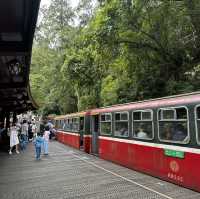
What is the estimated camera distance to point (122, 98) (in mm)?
24656

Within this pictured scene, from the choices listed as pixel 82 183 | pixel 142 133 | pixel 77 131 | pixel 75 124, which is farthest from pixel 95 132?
pixel 82 183

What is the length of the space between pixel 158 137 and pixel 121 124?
366cm

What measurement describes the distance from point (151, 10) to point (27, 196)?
12257 millimetres

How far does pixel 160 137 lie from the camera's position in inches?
444

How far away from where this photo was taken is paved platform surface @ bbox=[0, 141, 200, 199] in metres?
9.52

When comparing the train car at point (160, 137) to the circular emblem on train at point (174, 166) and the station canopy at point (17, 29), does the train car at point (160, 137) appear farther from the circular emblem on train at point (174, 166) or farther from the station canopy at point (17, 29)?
the station canopy at point (17, 29)

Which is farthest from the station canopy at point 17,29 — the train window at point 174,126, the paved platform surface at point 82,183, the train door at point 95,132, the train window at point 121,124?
the train door at point 95,132

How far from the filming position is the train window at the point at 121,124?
14.4 meters

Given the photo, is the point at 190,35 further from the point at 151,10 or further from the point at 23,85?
the point at 23,85

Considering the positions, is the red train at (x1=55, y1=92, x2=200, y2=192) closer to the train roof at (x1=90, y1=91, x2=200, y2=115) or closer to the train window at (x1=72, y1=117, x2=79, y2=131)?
the train roof at (x1=90, y1=91, x2=200, y2=115)

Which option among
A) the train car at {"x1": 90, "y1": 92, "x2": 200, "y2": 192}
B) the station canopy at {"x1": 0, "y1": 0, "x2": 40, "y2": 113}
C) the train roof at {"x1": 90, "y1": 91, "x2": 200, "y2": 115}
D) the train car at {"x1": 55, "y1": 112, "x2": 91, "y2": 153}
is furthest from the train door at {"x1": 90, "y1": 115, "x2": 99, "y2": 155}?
the station canopy at {"x1": 0, "y1": 0, "x2": 40, "y2": 113}

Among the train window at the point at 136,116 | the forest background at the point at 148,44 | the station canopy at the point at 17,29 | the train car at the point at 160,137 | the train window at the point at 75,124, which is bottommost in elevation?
the train car at the point at 160,137

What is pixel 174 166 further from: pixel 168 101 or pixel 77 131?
pixel 77 131

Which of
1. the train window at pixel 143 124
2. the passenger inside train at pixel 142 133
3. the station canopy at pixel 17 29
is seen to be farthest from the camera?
the passenger inside train at pixel 142 133
